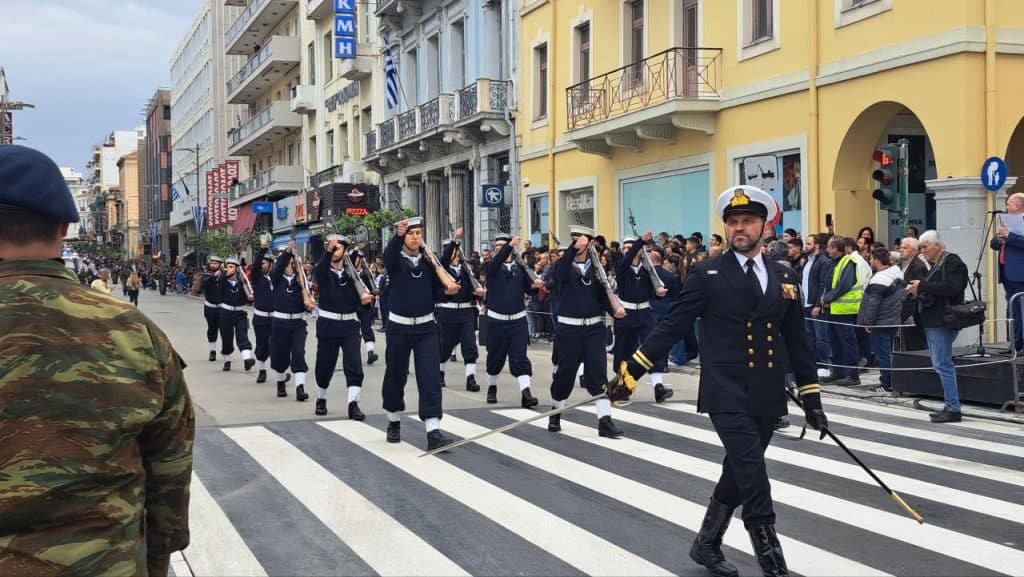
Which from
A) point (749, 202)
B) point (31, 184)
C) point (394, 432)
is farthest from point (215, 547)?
point (31, 184)

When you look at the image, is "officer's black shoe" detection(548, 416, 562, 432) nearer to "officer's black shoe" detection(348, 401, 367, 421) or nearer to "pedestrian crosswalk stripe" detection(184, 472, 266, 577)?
"officer's black shoe" detection(348, 401, 367, 421)

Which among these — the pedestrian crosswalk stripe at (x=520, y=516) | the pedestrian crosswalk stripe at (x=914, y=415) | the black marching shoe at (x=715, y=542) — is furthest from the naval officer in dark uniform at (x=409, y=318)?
the pedestrian crosswalk stripe at (x=914, y=415)

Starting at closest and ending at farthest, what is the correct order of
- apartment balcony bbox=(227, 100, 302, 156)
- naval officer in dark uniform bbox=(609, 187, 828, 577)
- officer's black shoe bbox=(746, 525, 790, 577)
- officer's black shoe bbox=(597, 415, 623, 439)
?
officer's black shoe bbox=(746, 525, 790, 577) < naval officer in dark uniform bbox=(609, 187, 828, 577) < officer's black shoe bbox=(597, 415, 623, 439) < apartment balcony bbox=(227, 100, 302, 156)

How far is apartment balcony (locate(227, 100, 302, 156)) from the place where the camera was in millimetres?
54094

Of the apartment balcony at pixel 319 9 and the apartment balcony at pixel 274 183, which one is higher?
the apartment balcony at pixel 319 9


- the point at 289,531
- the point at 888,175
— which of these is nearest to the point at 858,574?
the point at 289,531

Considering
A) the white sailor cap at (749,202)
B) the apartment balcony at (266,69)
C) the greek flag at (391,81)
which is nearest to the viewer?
the white sailor cap at (749,202)

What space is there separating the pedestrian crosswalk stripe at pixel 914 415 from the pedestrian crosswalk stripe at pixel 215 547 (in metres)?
7.21

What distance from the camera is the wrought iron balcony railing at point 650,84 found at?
21391mm

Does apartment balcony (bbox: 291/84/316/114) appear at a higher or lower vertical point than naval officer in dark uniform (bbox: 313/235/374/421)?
higher

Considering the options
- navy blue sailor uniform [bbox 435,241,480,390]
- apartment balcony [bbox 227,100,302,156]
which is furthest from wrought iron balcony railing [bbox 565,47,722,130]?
apartment balcony [bbox 227,100,302,156]

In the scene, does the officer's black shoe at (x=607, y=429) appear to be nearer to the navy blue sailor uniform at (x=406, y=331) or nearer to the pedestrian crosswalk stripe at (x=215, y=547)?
the navy blue sailor uniform at (x=406, y=331)

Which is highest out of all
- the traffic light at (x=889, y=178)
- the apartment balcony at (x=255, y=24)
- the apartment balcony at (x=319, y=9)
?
the apartment balcony at (x=255, y=24)

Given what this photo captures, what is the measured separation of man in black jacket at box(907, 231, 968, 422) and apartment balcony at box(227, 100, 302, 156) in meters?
45.6
